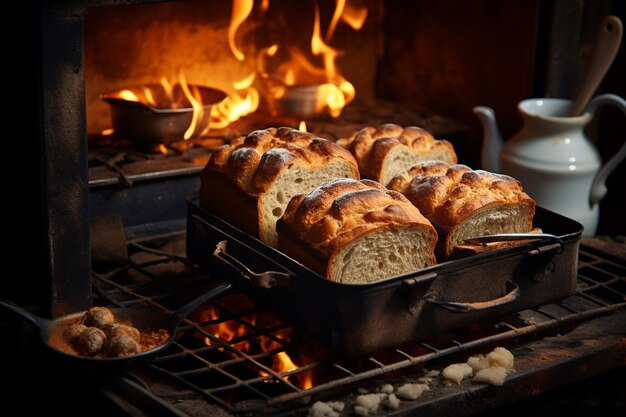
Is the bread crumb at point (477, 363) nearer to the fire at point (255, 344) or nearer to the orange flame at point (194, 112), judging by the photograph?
the fire at point (255, 344)

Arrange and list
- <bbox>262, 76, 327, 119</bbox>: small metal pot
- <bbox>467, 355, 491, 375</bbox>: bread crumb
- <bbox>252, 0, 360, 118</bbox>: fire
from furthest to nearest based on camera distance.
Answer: <bbox>252, 0, 360, 118</bbox>: fire < <bbox>262, 76, 327, 119</bbox>: small metal pot < <bbox>467, 355, 491, 375</bbox>: bread crumb

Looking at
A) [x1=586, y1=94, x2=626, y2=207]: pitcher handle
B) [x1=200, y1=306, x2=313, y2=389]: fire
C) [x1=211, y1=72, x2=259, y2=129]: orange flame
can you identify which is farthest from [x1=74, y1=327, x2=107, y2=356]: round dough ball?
[x1=586, y1=94, x2=626, y2=207]: pitcher handle

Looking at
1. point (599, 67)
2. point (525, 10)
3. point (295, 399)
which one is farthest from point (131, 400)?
point (525, 10)

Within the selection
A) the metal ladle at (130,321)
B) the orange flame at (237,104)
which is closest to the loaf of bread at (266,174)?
the metal ladle at (130,321)

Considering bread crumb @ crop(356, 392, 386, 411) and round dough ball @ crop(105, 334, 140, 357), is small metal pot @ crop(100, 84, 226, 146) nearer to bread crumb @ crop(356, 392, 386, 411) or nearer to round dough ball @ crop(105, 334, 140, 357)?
round dough ball @ crop(105, 334, 140, 357)

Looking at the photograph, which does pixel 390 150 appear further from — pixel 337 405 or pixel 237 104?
pixel 237 104

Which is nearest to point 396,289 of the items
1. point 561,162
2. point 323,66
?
point 561,162

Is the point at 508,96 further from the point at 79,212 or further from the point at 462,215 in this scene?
the point at 79,212
